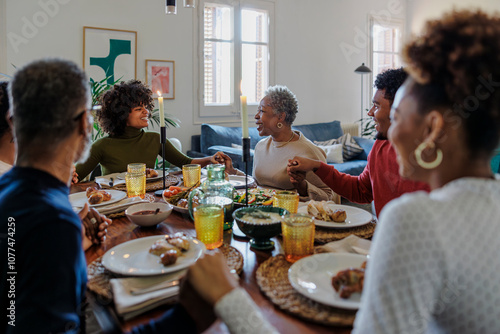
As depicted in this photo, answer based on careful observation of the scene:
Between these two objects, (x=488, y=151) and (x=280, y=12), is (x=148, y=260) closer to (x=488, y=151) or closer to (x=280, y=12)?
(x=488, y=151)

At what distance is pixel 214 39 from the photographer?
4.81 meters

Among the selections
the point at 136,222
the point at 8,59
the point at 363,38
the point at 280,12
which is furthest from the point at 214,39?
the point at 136,222

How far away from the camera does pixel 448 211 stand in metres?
0.60

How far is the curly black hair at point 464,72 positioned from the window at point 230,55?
166 inches

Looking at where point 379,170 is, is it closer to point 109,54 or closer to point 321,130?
point 109,54

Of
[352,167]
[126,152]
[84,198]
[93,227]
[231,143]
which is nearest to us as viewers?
[93,227]

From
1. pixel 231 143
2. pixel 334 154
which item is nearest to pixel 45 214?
pixel 231 143

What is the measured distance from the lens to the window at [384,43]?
6.45 m

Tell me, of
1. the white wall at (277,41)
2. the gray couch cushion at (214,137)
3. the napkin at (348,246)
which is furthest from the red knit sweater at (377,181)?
the white wall at (277,41)

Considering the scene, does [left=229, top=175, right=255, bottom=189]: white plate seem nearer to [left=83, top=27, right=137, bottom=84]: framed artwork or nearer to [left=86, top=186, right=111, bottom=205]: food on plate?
[left=86, top=186, right=111, bottom=205]: food on plate

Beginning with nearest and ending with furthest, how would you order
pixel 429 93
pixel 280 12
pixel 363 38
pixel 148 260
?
pixel 429 93, pixel 148 260, pixel 280 12, pixel 363 38

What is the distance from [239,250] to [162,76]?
3615 mm

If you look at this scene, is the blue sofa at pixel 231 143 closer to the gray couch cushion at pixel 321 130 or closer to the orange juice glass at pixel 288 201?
the gray couch cushion at pixel 321 130

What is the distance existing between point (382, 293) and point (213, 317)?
33cm
